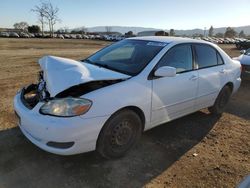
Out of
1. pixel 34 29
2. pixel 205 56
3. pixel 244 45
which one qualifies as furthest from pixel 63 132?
pixel 34 29

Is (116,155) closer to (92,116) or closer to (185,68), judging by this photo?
(92,116)

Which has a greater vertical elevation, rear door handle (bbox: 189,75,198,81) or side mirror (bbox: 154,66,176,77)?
side mirror (bbox: 154,66,176,77)

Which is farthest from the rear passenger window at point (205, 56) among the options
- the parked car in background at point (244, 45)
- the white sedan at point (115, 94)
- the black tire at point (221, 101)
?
the parked car in background at point (244, 45)

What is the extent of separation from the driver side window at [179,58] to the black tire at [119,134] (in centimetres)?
93

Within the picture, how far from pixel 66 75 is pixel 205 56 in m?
2.74

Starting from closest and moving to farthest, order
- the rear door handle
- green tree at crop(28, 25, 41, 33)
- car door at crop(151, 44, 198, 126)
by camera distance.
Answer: car door at crop(151, 44, 198, 126) < the rear door handle < green tree at crop(28, 25, 41, 33)

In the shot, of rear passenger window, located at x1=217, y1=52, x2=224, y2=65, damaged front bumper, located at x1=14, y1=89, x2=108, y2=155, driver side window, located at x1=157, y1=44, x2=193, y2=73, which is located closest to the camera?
damaged front bumper, located at x1=14, y1=89, x2=108, y2=155

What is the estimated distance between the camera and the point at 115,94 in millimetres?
3293

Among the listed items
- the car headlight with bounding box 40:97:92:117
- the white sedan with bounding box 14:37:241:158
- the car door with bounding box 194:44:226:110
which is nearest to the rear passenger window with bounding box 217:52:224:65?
the car door with bounding box 194:44:226:110

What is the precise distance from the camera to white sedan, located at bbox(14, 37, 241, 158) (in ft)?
10.1

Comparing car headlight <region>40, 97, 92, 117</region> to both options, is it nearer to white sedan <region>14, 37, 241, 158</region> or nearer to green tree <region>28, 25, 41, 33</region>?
white sedan <region>14, 37, 241, 158</region>

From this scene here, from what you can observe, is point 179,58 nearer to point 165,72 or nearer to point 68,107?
point 165,72

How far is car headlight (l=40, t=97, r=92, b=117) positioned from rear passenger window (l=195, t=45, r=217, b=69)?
96.5 inches

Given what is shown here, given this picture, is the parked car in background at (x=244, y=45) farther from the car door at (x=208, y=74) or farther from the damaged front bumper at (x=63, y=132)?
the damaged front bumper at (x=63, y=132)
